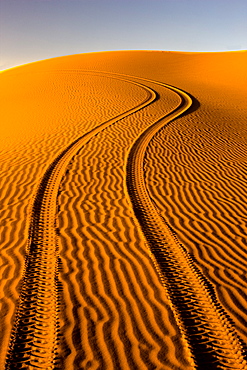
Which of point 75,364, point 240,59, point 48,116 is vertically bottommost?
point 75,364

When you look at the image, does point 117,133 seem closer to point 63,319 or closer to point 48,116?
point 48,116

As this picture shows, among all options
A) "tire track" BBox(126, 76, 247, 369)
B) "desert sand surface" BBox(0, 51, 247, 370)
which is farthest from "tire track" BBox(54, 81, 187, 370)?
"tire track" BBox(126, 76, 247, 369)

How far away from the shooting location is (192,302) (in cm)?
495

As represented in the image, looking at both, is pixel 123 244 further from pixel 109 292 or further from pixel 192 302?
pixel 192 302

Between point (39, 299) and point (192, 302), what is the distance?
2.12 metres

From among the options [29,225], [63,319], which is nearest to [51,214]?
[29,225]

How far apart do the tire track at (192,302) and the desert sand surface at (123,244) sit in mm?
17

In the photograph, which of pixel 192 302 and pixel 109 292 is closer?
pixel 192 302

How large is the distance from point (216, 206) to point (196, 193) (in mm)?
854

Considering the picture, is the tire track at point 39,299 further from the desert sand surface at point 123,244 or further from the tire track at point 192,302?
the tire track at point 192,302

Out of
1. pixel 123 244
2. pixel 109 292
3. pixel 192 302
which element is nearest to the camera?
pixel 192 302

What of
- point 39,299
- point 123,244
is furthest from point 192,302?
point 39,299

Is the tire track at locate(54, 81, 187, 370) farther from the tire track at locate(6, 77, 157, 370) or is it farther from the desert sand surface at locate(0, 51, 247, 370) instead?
the tire track at locate(6, 77, 157, 370)

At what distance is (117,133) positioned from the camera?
1485cm
